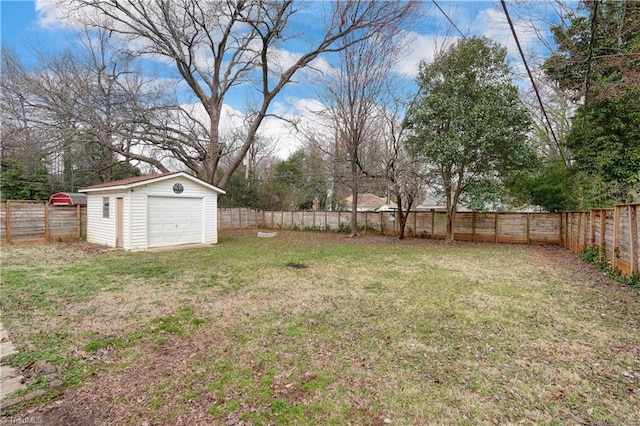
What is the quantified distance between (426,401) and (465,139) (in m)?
10.5

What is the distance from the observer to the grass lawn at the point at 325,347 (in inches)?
89.5

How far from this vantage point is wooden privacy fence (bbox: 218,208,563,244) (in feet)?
40.9

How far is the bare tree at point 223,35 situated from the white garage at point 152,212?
442 centimetres

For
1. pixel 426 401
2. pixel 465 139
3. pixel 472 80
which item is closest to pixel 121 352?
pixel 426 401

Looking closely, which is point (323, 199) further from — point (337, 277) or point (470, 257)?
point (337, 277)

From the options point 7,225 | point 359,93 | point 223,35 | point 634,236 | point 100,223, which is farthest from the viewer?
point 223,35

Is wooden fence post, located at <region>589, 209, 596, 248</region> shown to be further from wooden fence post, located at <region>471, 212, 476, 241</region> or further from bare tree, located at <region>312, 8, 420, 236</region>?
bare tree, located at <region>312, 8, 420, 236</region>

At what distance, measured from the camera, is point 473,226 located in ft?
45.0

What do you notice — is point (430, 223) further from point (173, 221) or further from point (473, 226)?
point (173, 221)

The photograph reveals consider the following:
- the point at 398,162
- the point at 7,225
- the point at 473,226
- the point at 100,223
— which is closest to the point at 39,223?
the point at 7,225

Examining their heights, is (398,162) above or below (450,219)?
above

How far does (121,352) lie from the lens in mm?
3100

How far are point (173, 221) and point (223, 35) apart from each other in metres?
9.79

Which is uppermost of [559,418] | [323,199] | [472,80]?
[472,80]
